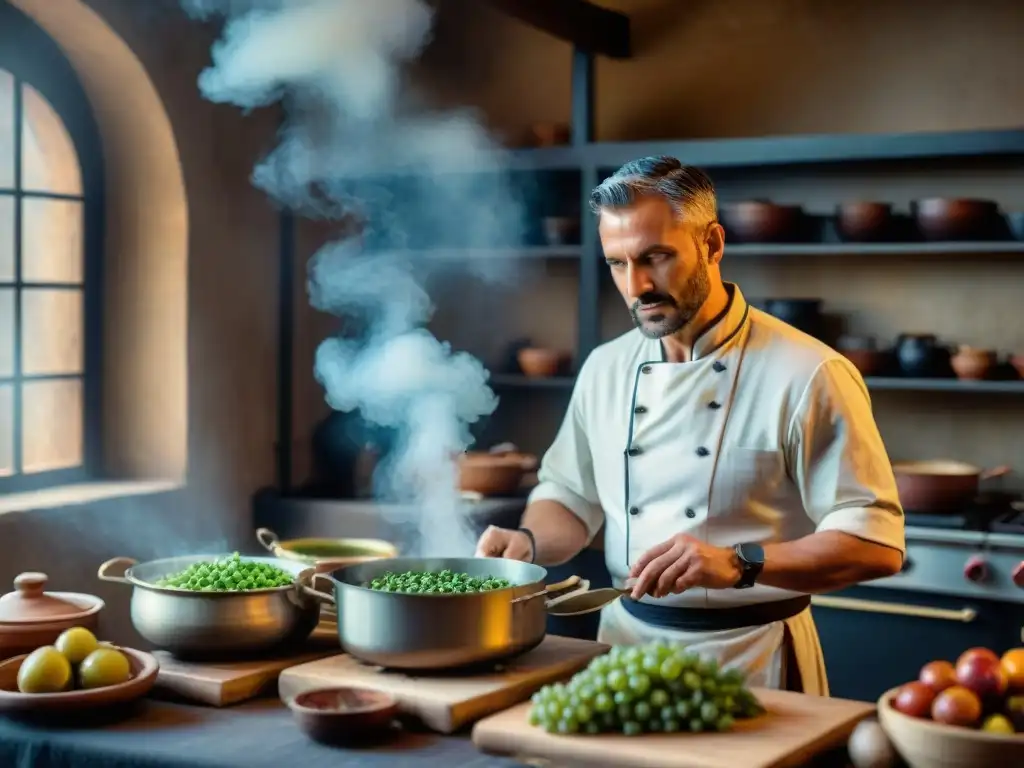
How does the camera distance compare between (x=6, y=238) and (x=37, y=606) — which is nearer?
(x=37, y=606)

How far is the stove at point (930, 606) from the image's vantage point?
13.3ft

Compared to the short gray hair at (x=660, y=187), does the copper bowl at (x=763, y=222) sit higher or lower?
higher

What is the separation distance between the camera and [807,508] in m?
2.67

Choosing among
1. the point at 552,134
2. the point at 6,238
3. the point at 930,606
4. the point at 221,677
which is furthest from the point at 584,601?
the point at 552,134

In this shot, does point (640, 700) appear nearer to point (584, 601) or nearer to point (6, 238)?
point (584, 601)

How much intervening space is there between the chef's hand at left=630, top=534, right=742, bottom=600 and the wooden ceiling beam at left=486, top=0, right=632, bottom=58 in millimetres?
2529

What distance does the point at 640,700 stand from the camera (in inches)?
75.9

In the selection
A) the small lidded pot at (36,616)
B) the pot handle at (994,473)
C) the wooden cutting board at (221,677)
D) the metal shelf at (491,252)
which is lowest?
the wooden cutting board at (221,677)

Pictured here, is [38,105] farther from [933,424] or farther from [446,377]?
[933,424]

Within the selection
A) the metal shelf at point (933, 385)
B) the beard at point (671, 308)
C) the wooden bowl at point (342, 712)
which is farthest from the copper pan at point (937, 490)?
the wooden bowl at point (342, 712)

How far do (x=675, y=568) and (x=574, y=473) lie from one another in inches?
32.0

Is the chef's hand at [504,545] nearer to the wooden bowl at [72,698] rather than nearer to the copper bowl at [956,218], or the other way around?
the wooden bowl at [72,698]

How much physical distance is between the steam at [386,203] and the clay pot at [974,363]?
1.64 m

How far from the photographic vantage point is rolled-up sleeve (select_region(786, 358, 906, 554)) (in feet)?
8.14
